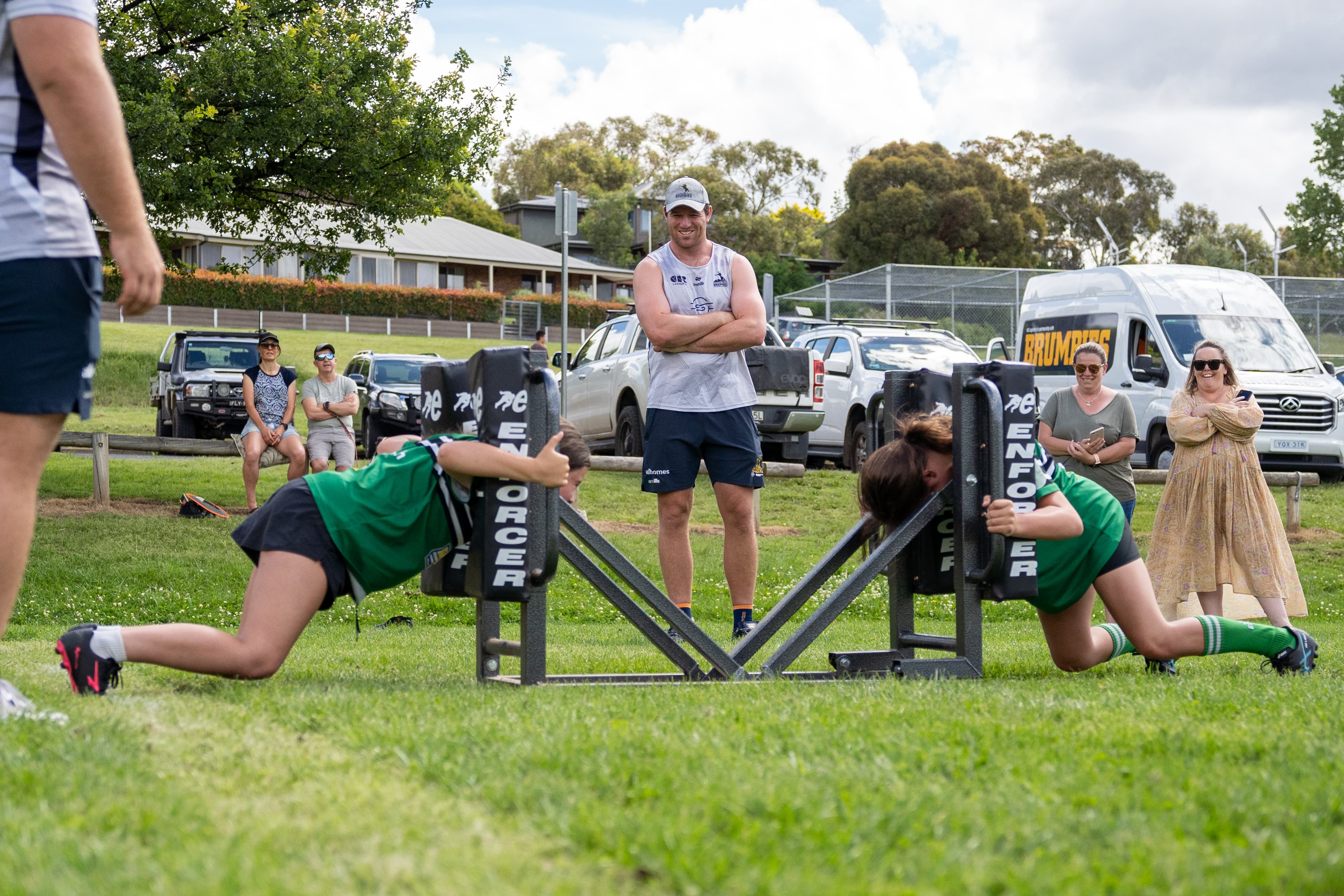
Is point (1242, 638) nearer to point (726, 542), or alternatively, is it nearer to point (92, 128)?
point (726, 542)

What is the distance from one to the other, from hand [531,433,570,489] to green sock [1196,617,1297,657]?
9.75 feet

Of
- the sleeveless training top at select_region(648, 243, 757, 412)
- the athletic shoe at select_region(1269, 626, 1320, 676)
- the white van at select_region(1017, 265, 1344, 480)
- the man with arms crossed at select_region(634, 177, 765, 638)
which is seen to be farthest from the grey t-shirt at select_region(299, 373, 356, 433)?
the athletic shoe at select_region(1269, 626, 1320, 676)

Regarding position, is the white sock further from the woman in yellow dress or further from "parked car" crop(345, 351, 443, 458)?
"parked car" crop(345, 351, 443, 458)

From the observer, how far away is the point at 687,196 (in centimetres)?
661

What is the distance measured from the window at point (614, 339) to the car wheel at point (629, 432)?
3.38 ft

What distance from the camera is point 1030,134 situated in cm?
7081

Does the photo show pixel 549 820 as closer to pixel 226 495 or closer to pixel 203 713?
pixel 203 713

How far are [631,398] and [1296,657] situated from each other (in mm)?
12162

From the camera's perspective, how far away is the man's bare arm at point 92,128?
345cm

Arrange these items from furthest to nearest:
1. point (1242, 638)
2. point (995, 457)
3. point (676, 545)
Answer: point (676, 545) < point (1242, 638) < point (995, 457)

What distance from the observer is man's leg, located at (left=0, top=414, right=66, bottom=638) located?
3.54 m

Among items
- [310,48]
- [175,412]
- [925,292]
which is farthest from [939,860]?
[925,292]

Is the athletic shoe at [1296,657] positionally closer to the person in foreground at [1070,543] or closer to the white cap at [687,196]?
the person in foreground at [1070,543]

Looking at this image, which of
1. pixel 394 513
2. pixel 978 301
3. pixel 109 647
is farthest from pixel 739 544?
pixel 978 301
